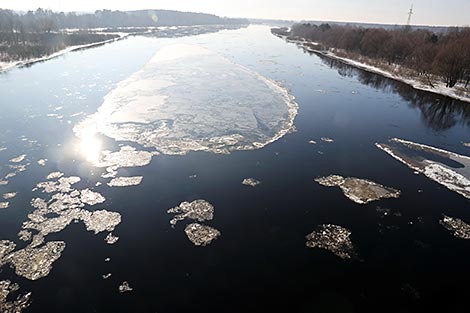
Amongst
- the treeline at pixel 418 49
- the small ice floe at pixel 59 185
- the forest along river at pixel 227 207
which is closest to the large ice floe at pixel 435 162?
the forest along river at pixel 227 207

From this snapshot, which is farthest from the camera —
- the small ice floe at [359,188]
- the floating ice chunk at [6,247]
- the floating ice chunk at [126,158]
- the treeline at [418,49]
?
the treeline at [418,49]

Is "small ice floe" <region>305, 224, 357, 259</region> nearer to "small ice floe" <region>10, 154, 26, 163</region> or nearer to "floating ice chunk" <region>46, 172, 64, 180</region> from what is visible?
"floating ice chunk" <region>46, 172, 64, 180</region>

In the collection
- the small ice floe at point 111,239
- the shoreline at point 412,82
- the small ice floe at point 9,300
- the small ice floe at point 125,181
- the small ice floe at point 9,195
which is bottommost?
the small ice floe at point 9,300

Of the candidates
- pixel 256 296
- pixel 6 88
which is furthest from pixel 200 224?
pixel 6 88

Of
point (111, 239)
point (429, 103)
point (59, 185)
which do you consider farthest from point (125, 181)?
point (429, 103)

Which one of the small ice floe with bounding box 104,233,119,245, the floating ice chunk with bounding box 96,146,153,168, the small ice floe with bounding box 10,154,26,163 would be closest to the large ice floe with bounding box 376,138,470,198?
the floating ice chunk with bounding box 96,146,153,168

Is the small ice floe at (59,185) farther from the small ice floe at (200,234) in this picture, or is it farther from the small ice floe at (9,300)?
the small ice floe at (200,234)

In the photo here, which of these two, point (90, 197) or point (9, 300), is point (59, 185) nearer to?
point (90, 197)
